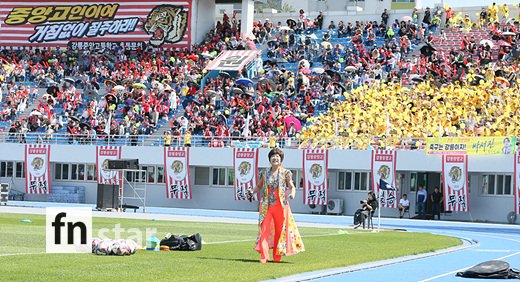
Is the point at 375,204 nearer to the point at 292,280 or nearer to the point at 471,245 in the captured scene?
the point at 471,245

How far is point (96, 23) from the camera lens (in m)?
75.9

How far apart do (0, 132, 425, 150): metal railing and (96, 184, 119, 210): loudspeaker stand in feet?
25.6

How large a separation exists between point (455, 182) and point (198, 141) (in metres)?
13.7

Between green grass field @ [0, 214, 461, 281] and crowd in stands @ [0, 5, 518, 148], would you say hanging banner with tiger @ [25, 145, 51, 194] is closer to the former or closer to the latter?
crowd in stands @ [0, 5, 518, 148]

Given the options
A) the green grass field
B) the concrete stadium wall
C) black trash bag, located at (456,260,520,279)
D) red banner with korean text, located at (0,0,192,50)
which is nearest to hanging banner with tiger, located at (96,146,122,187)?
the concrete stadium wall

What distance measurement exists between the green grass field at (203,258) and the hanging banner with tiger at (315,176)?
19477 mm

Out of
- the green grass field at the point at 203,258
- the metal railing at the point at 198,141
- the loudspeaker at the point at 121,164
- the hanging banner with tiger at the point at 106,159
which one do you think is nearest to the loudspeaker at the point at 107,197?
the loudspeaker at the point at 121,164

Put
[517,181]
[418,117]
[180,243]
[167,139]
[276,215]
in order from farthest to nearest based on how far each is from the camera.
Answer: [167,139], [418,117], [517,181], [180,243], [276,215]

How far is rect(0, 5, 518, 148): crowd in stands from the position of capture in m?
51.7

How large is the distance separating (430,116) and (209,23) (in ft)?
86.5

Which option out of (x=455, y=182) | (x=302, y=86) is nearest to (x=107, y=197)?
(x=455, y=182)

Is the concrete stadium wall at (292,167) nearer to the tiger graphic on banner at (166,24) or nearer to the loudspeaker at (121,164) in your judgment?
the loudspeaker at (121,164)

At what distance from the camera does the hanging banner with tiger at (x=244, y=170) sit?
5278 centimetres

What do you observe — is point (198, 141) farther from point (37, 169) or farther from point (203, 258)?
point (203, 258)
